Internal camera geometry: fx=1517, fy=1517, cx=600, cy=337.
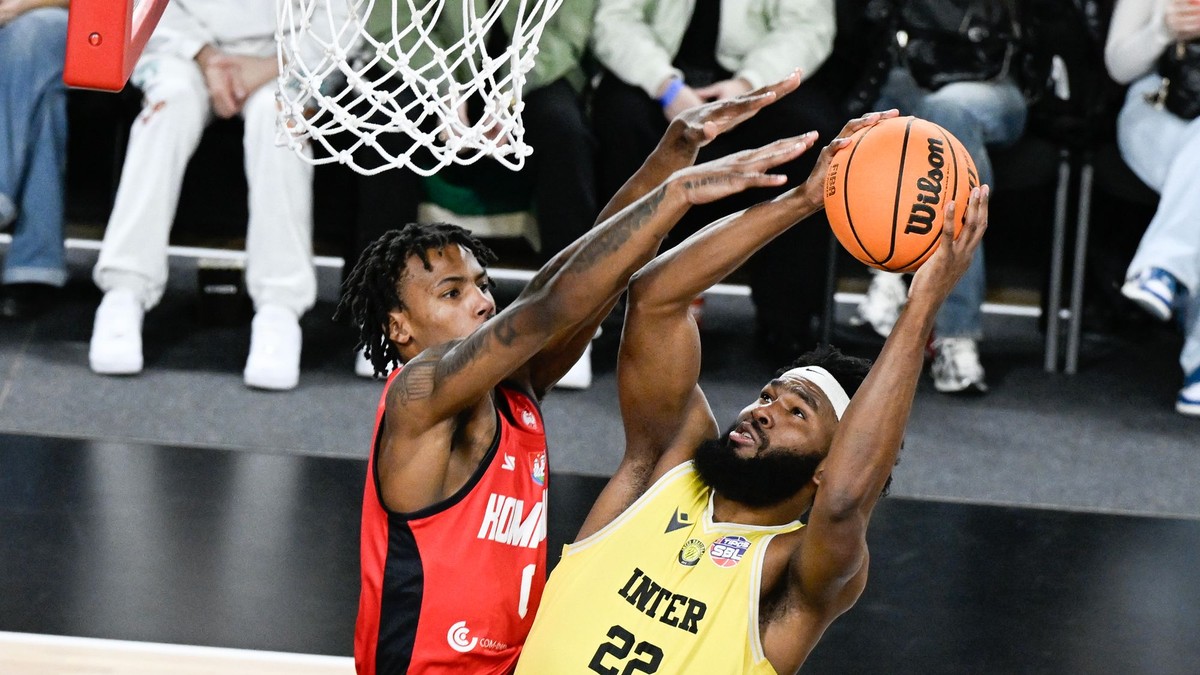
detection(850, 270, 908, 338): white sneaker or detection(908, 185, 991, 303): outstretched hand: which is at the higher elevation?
detection(908, 185, 991, 303): outstretched hand

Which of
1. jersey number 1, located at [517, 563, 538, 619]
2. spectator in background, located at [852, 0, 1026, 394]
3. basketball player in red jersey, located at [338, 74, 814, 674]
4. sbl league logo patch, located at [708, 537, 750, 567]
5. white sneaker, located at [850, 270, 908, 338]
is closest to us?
basketball player in red jersey, located at [338, 74, 814, 674]

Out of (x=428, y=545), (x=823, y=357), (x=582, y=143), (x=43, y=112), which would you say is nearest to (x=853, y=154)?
(x=823, y=357)

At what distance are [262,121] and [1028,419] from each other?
2.78 m

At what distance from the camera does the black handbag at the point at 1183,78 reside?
16.9 ft

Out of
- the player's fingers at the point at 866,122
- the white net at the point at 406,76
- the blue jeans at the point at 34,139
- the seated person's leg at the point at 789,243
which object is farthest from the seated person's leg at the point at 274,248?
the player's fingers at the point at 866,122

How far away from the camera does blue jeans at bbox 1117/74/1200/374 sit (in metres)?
5.02

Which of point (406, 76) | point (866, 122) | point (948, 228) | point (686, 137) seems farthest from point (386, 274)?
point (948, 228)

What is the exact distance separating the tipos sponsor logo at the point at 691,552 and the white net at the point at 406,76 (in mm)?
796

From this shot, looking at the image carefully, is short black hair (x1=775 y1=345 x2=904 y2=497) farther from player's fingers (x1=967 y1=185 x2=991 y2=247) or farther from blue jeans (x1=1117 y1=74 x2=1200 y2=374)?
blue jeans (x1=1117 y1=74 x2=1200 y2=374)

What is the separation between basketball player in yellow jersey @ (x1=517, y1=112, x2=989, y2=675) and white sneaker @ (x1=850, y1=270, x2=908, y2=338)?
2.67 metres

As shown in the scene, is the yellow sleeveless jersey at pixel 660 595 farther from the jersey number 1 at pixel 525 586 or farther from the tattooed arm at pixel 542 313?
the tattooed arm at pixel 542 313

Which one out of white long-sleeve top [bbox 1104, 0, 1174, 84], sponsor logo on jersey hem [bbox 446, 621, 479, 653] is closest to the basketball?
sponsor logo on jersey hem [bbox 446, 621, 479, 653]

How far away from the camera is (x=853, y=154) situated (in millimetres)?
2646

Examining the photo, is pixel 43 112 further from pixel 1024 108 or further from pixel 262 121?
pixel 1024 108
